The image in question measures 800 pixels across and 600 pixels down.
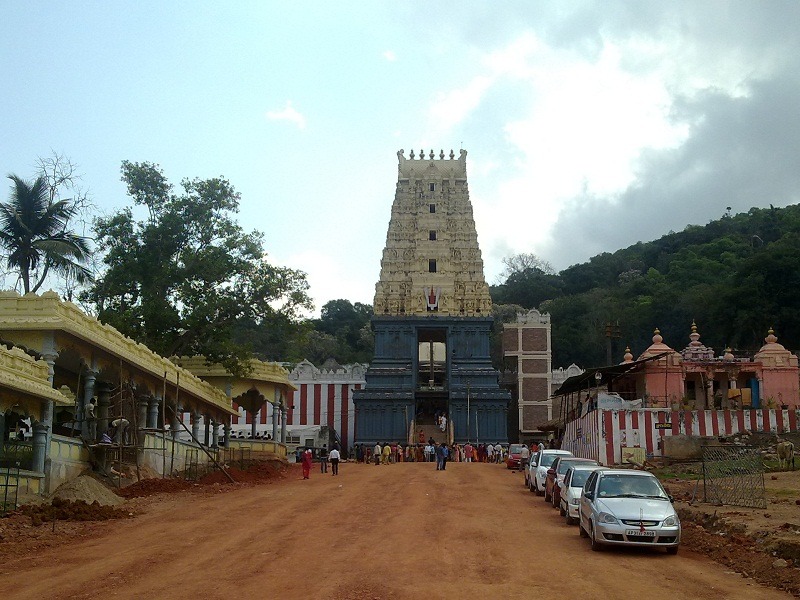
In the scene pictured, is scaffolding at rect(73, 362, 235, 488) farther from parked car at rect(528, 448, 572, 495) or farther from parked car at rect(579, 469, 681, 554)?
parked car at rect(579, 469, 681, 554)

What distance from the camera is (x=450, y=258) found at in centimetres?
6656

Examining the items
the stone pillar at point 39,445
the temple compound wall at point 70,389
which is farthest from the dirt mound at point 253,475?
the stone pillar at point 39,445

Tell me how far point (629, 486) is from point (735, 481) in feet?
20.1

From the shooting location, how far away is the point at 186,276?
3806 centimetres

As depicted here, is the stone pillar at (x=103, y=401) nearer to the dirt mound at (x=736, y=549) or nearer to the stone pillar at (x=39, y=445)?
the stone pillar at (x=39, y=445)

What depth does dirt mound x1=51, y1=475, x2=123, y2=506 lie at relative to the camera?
2172 cm

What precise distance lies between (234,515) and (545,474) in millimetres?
10234

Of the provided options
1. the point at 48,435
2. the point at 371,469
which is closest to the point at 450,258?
the point at 371,469

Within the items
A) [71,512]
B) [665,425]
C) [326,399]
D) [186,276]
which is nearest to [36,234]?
[186,276]

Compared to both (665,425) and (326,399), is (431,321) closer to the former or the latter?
(326,399)

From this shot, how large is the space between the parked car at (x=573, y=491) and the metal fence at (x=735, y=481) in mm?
2782

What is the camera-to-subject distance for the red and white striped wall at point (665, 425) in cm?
3688

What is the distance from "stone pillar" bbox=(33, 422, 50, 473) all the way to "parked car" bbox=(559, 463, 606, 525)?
1277cm

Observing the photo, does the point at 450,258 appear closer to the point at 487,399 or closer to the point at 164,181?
the point at 487,399
